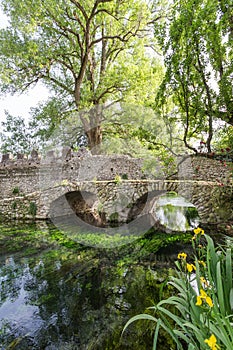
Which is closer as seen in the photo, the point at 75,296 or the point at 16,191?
the point at 75,296

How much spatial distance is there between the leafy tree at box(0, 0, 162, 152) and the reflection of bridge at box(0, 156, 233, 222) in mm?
2752

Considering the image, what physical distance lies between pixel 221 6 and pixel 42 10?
39.8ft

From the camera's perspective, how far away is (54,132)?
17312mm

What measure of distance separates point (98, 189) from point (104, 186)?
32 centimetres

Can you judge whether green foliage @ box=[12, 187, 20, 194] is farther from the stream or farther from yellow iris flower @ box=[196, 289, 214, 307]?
yellow iris flower @ box=[196, 289, 214, 307]

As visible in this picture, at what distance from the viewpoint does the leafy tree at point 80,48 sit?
529 inches

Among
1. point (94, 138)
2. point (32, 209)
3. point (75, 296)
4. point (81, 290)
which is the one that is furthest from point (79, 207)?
point (75, 296)

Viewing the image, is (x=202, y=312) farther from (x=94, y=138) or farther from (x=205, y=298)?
(x=94, y=138)

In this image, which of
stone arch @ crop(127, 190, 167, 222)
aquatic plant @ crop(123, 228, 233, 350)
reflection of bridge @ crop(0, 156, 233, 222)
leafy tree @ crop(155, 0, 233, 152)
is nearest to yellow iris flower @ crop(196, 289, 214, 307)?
aquatic plant @ crop(123, 228, 233, 350)

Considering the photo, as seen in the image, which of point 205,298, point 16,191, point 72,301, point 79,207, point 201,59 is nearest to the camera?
point 205,298

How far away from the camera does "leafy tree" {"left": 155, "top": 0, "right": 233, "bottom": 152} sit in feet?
18.0

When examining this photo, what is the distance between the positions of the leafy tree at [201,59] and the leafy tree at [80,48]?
8316 millimetres

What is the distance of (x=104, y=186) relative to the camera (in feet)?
34.7

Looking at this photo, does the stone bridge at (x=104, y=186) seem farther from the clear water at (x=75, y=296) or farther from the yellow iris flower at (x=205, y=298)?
the yellow iris flower at (x=205, y=298)
